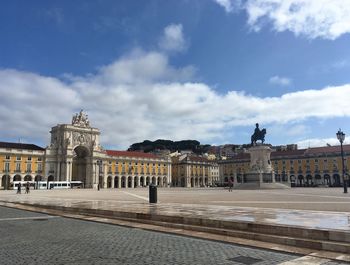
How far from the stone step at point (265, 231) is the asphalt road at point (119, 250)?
81 cm

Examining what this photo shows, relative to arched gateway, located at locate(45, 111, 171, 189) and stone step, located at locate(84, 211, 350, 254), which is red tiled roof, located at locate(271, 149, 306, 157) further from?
stone step, located at locate(84, 211, 350, 254)

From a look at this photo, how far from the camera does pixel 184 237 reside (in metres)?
9.73

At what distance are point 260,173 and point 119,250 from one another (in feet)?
169

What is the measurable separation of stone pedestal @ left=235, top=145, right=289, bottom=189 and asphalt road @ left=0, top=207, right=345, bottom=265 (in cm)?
4739

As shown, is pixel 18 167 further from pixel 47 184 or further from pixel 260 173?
pixel 260 173

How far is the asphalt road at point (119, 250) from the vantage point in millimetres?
6898

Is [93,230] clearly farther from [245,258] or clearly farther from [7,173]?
[7,173]

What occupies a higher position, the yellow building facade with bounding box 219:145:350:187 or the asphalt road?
the yellow building facade with bounding box 219:145:350:187

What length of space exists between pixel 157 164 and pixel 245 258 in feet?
396

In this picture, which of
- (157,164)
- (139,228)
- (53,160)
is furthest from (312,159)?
(139,228)

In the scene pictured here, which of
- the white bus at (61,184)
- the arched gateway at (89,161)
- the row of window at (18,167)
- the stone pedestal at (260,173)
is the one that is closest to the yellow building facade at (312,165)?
the arched gateway at (89,161)

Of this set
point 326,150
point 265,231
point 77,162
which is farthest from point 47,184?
point 326,150

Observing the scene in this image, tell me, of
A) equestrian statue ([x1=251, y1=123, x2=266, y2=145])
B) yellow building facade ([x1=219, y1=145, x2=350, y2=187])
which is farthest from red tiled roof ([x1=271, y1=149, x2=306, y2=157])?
equestrian statue ([x1=251, y1=123, x2=266, y2=145])

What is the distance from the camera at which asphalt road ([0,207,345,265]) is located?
6.90 m
